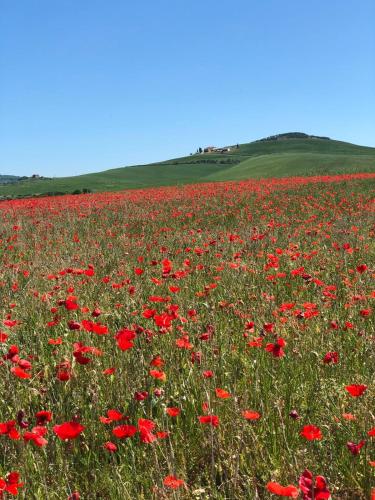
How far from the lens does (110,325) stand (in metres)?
4.01

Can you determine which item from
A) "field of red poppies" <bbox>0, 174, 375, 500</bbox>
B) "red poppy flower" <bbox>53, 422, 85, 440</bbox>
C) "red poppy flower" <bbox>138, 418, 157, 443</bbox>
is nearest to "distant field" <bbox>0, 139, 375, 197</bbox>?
"field of red poppies" <bbox>0, 174, 375, 500</bbox>

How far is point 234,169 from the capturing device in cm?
6172

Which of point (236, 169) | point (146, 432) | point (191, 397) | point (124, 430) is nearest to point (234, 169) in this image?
point (236, 169)

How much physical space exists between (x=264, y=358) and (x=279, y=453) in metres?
0.95

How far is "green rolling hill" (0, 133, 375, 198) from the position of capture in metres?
46.8

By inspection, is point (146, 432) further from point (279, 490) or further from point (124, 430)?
point (279, 490)

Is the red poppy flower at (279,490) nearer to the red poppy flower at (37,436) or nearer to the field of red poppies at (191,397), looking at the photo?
the field of red poppies at (191,397)

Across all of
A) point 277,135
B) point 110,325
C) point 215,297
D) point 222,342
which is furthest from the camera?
point 277,135

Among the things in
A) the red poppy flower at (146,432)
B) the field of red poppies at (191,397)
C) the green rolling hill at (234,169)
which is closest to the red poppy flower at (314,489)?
the field of red poppies at (191,397)

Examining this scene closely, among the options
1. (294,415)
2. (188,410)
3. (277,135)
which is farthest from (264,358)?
(277,135)

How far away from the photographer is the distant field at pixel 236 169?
153 feet

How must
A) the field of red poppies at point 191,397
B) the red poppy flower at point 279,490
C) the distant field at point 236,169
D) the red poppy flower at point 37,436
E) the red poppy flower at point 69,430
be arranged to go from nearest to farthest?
the red poppy flower at point 279,490, the red poppy flower at point 69,430, the red poppy flower at point 37,436, the field of red poppies at point 191,397, the distant field at point 236,169

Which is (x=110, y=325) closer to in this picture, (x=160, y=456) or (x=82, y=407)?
(x=82, y=407)

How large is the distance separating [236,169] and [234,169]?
2.78 feet
